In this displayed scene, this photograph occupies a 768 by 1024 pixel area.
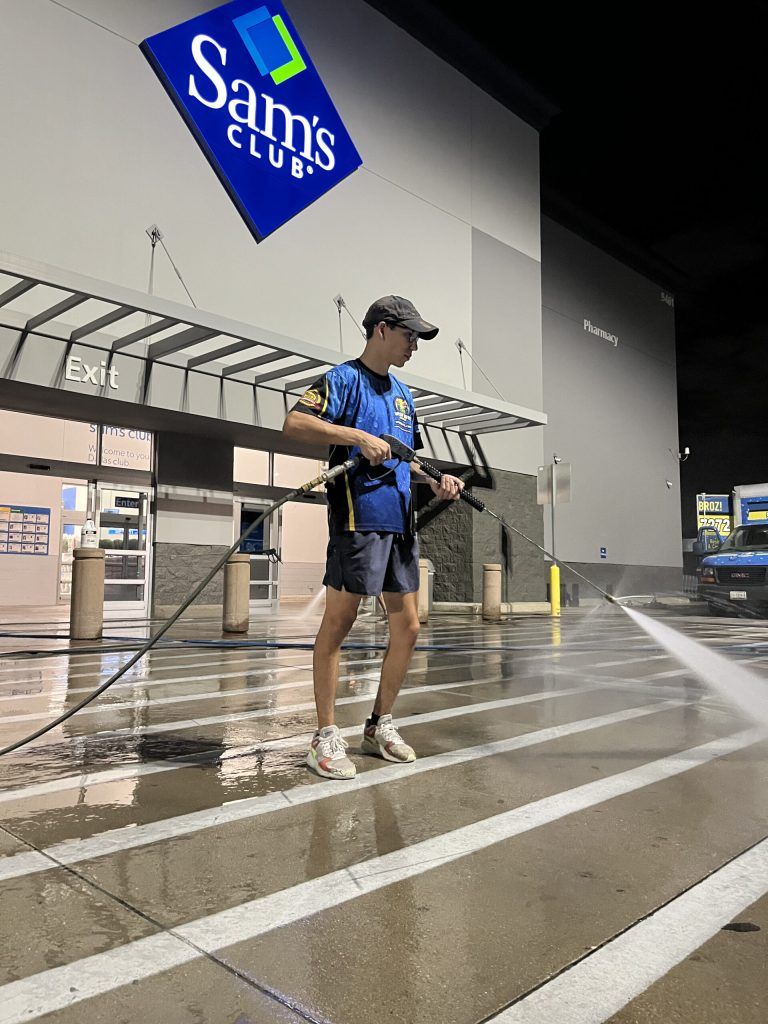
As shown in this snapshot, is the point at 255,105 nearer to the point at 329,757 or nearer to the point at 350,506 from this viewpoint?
the point at 350,506

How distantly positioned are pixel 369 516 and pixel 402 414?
0.65 m

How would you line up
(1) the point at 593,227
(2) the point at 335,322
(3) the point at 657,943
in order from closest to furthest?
(3) the point at 657,943 → (2) the point at 335,322 → (1) the point at 593,227

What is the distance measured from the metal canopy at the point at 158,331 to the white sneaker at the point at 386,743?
8.37m

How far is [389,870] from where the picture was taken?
221 cm

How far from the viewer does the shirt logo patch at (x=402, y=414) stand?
3707mm

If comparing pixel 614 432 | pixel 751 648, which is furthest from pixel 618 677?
pixel 614 432

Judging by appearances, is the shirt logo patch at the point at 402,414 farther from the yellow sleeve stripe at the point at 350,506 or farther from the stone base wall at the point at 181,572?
the stone base wall at the point at 181,572

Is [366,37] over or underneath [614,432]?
over

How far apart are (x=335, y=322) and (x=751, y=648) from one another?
10.2m

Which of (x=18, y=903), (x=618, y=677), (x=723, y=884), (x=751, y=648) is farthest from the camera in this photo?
(x=751, y=648)

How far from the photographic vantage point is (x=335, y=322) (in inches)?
624

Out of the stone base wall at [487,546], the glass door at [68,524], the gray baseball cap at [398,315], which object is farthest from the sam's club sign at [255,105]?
the gray baseball cap at [398,315]

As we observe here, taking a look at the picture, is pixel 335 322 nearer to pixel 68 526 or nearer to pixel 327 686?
pixel 68 526

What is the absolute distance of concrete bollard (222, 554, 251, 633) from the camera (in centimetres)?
1112
